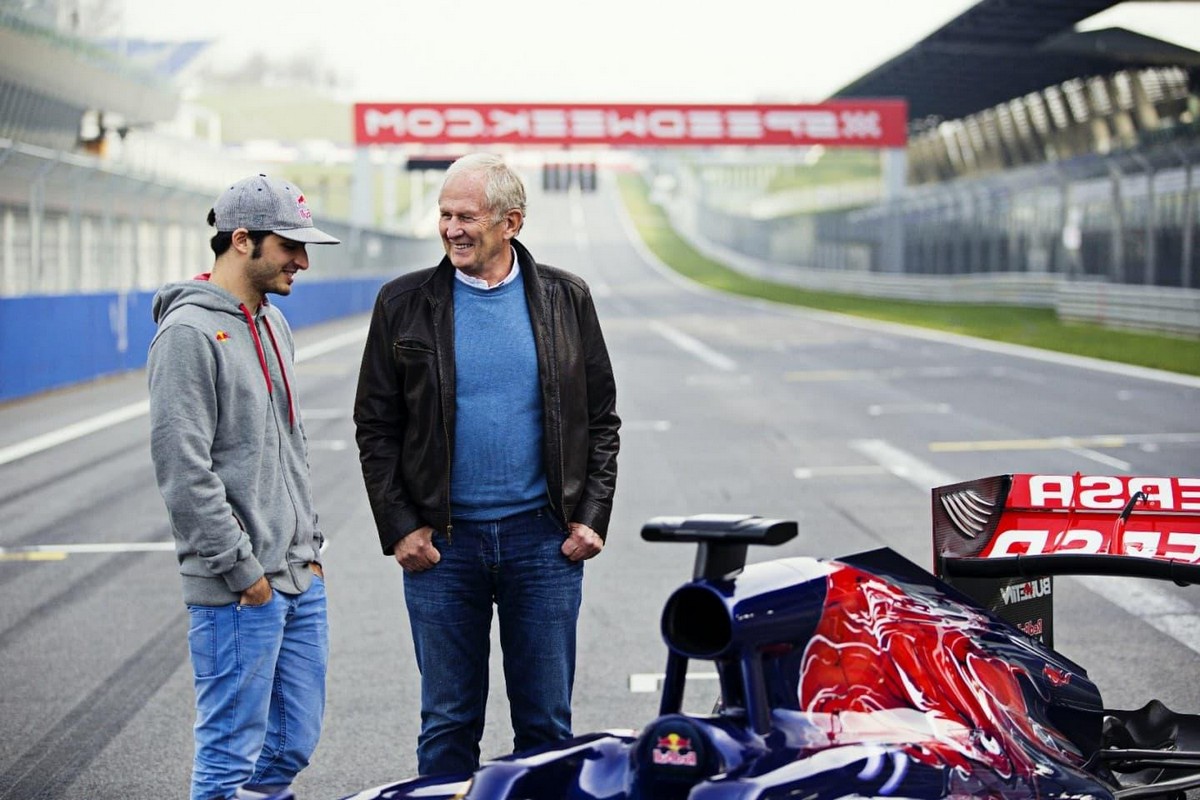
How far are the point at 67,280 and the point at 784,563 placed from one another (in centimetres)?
2542

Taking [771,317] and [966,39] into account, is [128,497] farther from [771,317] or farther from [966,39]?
[966,39]

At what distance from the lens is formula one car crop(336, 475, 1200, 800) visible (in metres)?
3.41

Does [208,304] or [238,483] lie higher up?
[208,304]

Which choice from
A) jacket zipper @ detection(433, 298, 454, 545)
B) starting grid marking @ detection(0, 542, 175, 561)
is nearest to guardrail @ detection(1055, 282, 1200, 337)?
starting grid marking @ detection(0, 542, 175, 561)

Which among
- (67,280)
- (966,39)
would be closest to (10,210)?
(67,280)

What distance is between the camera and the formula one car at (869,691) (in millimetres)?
3412

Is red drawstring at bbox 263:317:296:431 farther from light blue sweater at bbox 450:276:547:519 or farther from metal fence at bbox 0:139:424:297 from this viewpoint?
metal fence at bbox 0:139:424:297

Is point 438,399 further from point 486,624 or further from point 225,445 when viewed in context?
point 486,624

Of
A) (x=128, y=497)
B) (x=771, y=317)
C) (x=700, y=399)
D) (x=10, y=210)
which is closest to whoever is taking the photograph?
(x=128, y=497)

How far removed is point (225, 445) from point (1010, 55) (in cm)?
4864

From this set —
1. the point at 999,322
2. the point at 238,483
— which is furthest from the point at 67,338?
the point at 999,322

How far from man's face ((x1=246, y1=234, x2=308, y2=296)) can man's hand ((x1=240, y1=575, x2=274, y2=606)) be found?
2.43 ft

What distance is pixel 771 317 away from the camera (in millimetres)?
42312

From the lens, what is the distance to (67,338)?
2234cm
